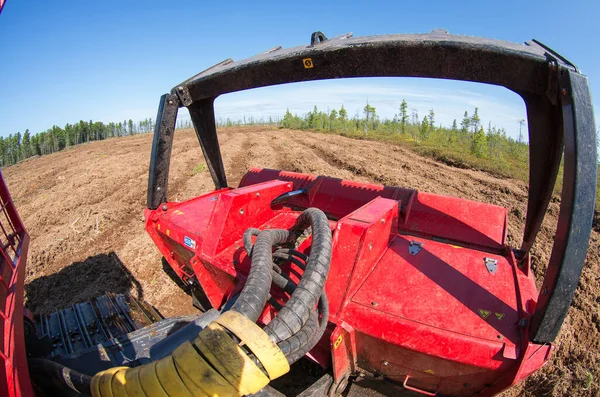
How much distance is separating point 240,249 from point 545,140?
7.71 feet

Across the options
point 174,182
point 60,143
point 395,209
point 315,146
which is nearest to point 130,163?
point 174,182

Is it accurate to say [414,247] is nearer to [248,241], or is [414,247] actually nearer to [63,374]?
[248,241]

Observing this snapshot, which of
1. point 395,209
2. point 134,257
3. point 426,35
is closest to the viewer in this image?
point 426,35

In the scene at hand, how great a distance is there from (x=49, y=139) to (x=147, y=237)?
215ft

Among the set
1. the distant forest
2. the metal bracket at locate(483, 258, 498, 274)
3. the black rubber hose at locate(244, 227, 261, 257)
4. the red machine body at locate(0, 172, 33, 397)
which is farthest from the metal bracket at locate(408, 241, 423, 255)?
the distant forest

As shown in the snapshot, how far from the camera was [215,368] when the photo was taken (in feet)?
2.85

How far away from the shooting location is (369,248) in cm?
211

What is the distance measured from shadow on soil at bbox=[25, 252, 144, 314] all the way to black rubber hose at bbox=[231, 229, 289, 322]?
2.76 metres

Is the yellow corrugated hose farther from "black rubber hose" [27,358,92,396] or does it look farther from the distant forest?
the distant forest

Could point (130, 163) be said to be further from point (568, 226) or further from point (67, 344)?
point (568, 226)

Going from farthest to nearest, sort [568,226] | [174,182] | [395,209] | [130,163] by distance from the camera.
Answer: [130,163] < [174,182] < [395,209] < [568,226]

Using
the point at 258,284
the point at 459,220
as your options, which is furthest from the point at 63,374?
the point at 459,220

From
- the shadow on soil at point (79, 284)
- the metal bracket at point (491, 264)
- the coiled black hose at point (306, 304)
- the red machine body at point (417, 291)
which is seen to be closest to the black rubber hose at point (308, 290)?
the coiled black hose at point (306, 304)

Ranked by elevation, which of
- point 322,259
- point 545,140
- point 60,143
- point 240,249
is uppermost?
point 60,143
